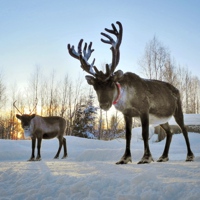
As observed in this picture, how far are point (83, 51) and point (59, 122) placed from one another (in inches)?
211

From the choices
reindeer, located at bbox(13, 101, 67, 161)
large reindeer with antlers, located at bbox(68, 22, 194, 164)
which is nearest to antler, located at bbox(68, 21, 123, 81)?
large reindeer with antlers, located at bbox(68, 22, 194, 164)

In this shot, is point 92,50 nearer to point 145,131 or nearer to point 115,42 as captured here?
point 115,42

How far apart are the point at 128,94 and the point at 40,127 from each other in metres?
5.54

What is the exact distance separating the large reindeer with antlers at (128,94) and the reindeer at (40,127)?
429 centimetres

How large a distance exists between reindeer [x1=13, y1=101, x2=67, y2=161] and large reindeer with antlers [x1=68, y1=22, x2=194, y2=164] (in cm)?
429

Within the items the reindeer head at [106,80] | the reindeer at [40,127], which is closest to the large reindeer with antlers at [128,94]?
the reindeer head at [106,80]

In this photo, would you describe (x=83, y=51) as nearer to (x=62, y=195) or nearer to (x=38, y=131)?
(x=62, y=195)

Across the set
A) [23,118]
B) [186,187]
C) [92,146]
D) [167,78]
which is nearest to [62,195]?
[186,187]

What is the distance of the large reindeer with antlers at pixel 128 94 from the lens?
181 inches

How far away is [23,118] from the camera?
29.9ft

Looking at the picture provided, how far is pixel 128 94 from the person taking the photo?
16.5 feet

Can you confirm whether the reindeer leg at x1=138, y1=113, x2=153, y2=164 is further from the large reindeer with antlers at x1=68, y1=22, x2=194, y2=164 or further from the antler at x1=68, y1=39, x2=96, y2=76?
the antler at x1=68, y1=39, x2=96, y2=76

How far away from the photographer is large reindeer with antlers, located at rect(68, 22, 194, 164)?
4605mm

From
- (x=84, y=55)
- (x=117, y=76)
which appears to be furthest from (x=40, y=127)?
(x=117, y=76)
